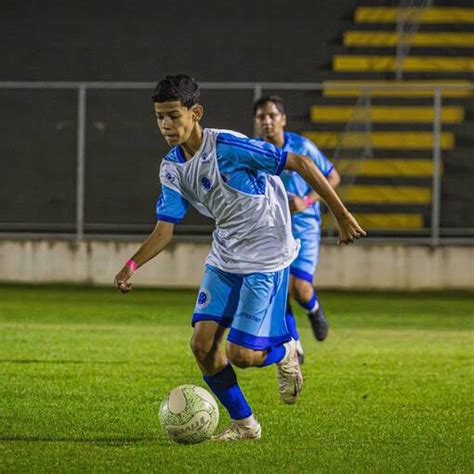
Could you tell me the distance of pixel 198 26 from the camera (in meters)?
22.5

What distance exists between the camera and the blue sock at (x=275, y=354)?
7.18 m

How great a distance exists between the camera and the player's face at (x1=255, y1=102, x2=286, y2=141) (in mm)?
10570

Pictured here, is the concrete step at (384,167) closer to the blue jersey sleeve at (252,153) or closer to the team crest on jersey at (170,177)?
the team crest on jersey at (170,177)

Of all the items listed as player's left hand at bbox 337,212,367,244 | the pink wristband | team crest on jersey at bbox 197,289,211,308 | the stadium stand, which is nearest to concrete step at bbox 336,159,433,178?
the stadium stand

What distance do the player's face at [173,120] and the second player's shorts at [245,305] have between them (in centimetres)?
75

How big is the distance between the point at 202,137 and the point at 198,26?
15.7 metres

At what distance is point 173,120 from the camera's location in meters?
6.80

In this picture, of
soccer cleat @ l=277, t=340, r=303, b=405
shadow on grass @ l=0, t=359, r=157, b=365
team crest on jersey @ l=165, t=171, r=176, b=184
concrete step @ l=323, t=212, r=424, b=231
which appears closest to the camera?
team crest on jersey @ l=165, t=171, r=176, b=184

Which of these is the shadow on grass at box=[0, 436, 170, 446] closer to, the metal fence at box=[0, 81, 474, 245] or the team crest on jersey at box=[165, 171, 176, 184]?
the team crest on jersey at box=[165, 171, 176, 184]

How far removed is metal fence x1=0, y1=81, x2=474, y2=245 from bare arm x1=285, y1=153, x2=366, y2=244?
11494 mm

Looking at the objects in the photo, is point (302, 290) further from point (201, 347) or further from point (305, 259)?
point (201, 347)

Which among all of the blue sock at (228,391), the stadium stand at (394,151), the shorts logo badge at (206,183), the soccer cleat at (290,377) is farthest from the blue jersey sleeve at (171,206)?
the stadium stand at (394,151)

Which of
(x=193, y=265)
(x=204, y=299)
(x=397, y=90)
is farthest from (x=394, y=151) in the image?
(x=204, y=299)

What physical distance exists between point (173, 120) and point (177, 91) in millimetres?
141
